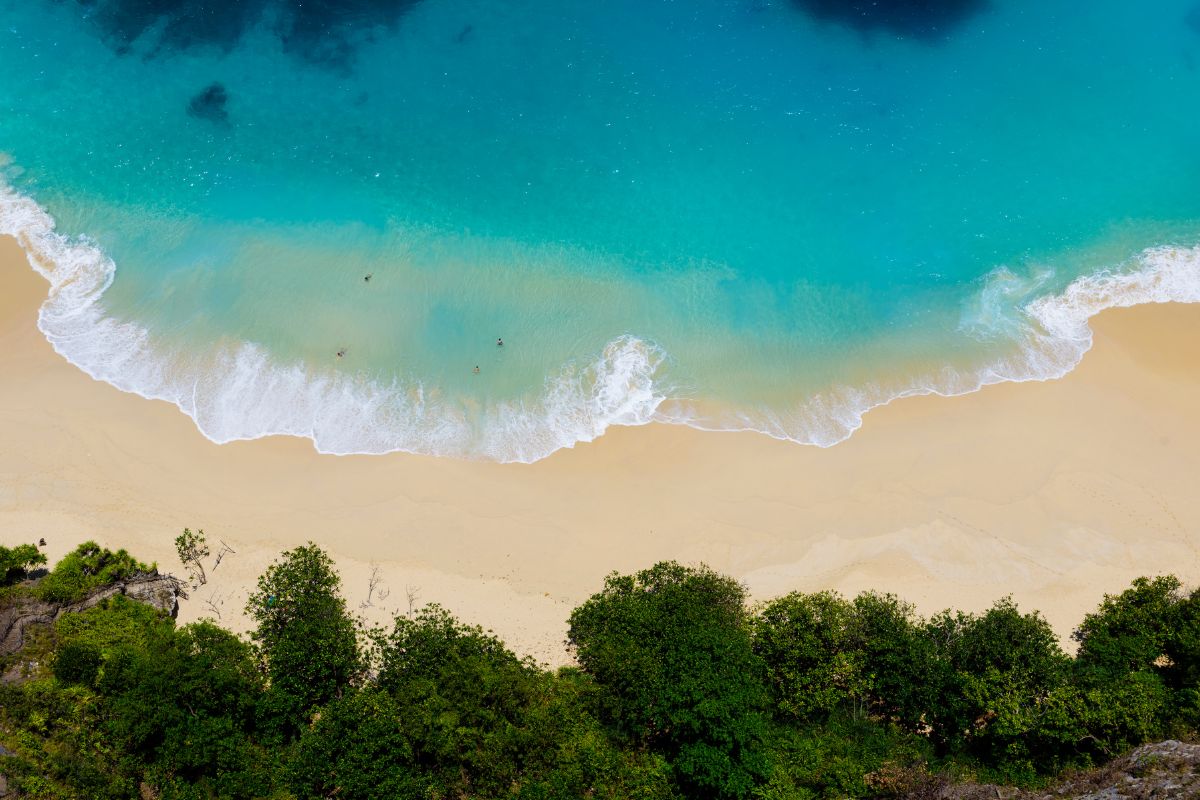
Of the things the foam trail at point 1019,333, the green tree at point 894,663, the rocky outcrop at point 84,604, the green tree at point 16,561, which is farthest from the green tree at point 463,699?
the foam trail at point 1019,333

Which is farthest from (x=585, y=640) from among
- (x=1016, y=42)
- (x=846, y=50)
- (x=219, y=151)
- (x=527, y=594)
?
(x=1016, y=42)

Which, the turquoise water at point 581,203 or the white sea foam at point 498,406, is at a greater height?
the turquoise water at point 581,203

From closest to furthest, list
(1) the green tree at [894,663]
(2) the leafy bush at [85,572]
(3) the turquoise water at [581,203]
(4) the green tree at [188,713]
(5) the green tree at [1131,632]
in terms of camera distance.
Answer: (4) the green tree at [188,713] → (1) the green tree at [894,663] → (5) the green tree at [1131,632] → (2) the leafy bush at [85,572] → (3) the turquoise water at [581,203]

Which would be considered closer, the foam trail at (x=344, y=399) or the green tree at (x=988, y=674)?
the green tree at (x=988, y=674)

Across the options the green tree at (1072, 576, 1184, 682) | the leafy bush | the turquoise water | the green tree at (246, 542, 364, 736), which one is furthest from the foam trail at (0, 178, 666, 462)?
the green tree at (1072, 576, 1184, 682)

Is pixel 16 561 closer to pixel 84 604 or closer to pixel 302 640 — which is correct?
pixel 84 604

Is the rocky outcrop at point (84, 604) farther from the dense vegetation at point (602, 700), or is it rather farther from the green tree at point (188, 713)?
the green tree at point (188, 713)

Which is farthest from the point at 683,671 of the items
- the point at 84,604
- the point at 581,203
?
the point at 581,203
